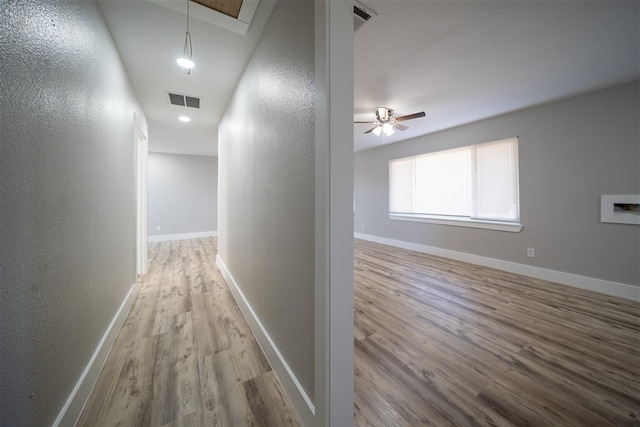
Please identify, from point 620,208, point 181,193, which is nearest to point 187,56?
point 620,208

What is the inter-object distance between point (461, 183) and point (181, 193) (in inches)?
268

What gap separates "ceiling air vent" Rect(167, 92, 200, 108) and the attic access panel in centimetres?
155

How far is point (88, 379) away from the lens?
121 cm

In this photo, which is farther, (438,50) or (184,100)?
(184,100)

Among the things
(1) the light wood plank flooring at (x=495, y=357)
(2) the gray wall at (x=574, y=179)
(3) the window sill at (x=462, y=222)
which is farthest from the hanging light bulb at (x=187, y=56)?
(3) the window sill at (x=462, y=222)

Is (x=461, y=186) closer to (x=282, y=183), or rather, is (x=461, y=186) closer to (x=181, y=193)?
(x=282, y=183)

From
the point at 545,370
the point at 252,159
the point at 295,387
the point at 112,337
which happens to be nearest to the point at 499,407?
the point at 545,370

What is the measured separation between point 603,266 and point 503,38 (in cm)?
292

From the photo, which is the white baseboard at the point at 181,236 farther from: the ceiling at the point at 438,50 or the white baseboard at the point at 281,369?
the white baseboard at the point at 281,369

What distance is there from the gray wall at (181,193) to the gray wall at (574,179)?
6452mm

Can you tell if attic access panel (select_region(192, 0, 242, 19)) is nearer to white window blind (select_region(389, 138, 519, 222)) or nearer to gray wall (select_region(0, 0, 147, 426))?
gray wall (select_region(0, 0, 147, 426))

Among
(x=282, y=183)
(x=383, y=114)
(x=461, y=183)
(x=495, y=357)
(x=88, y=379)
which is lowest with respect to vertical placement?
(x=495, y=357)

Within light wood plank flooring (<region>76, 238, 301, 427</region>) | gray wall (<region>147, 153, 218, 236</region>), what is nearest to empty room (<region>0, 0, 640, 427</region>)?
light wood plank flooring (<region>76, 238, 301, 427</region>)

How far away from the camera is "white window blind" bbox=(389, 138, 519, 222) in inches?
133
